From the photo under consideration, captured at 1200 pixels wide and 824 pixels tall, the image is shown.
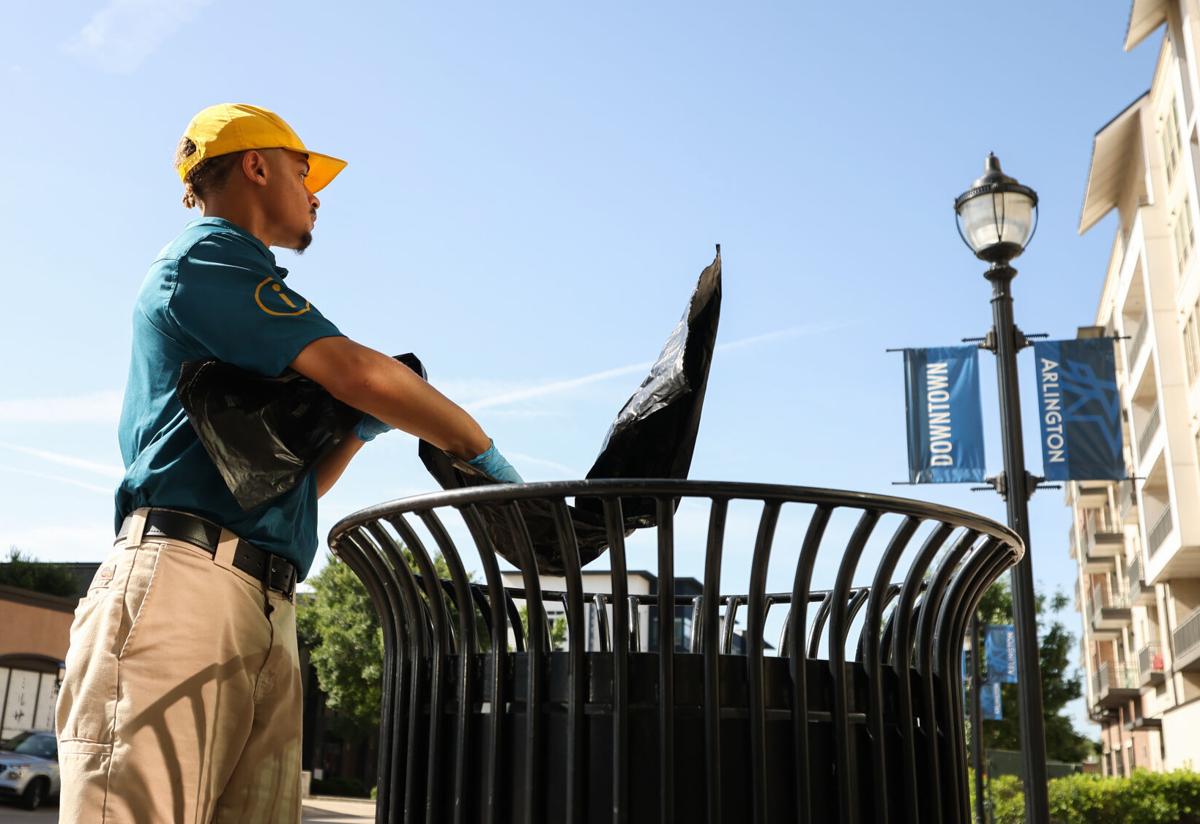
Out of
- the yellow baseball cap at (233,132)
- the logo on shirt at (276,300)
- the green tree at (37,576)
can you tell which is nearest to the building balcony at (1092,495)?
the green tree at (37,576)

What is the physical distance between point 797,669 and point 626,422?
611 mm

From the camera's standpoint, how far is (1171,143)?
3164 cm

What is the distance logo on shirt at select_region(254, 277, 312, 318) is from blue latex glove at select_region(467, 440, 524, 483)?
1.36 ft

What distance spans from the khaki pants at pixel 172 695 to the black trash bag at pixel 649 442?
47 cm

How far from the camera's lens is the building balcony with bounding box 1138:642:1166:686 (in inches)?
1523

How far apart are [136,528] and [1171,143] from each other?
34813mm

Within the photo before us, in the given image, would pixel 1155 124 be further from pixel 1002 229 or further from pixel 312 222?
pixel 312 222

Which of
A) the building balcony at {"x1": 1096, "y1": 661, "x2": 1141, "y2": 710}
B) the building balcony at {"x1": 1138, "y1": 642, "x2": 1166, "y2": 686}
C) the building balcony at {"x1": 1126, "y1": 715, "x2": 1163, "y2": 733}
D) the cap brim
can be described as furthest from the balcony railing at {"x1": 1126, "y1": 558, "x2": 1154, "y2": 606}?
the cap brim

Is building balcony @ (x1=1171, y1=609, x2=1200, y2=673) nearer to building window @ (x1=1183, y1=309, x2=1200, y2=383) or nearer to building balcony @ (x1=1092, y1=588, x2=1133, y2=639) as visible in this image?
building window @ (x1=1183, y1=309, x2=1200, y2=383)

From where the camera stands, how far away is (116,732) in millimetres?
1976

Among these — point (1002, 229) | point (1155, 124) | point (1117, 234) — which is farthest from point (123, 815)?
point (1117, 234)

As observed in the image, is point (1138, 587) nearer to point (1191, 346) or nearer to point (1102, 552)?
point (1102, 552)

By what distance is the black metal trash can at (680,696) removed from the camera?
169 cm

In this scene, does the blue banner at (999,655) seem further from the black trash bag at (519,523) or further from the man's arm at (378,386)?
the man's arm at (378,386)
